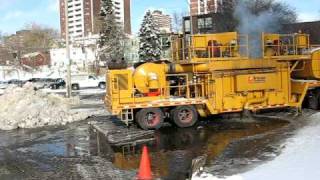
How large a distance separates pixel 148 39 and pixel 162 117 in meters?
51.9

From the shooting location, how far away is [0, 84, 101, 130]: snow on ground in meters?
20.3

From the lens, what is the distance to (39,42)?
120062mm

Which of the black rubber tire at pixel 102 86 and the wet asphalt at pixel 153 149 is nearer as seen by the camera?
the wet asphalt at pixel 153 149

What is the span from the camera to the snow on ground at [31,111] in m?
20.3

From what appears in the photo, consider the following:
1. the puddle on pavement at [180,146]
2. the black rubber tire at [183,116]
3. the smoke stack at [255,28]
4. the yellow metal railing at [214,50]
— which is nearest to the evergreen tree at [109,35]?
the smoke stack at [255,28]

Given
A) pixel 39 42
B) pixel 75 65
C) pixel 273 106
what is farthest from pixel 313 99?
pixel 39 42

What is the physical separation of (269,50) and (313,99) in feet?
10.7

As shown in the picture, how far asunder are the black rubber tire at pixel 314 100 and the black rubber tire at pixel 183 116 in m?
5.71

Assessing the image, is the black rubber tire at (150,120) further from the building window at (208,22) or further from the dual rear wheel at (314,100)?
the building window at (208,22)

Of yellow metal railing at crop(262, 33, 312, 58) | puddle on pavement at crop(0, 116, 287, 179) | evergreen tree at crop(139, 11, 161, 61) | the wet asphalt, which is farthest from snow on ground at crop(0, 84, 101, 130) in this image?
evergreen tree at crop(139, 11, 161, 61)

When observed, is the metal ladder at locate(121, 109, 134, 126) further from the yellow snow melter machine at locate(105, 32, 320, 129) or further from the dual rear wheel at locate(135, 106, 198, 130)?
the dual rear wheel at locate(135, 106, 198, 130)

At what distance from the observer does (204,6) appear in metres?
77.8

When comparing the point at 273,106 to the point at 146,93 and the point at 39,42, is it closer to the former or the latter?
the point at 146,93

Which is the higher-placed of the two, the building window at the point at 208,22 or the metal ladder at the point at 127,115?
the building window at the point at 208,22
